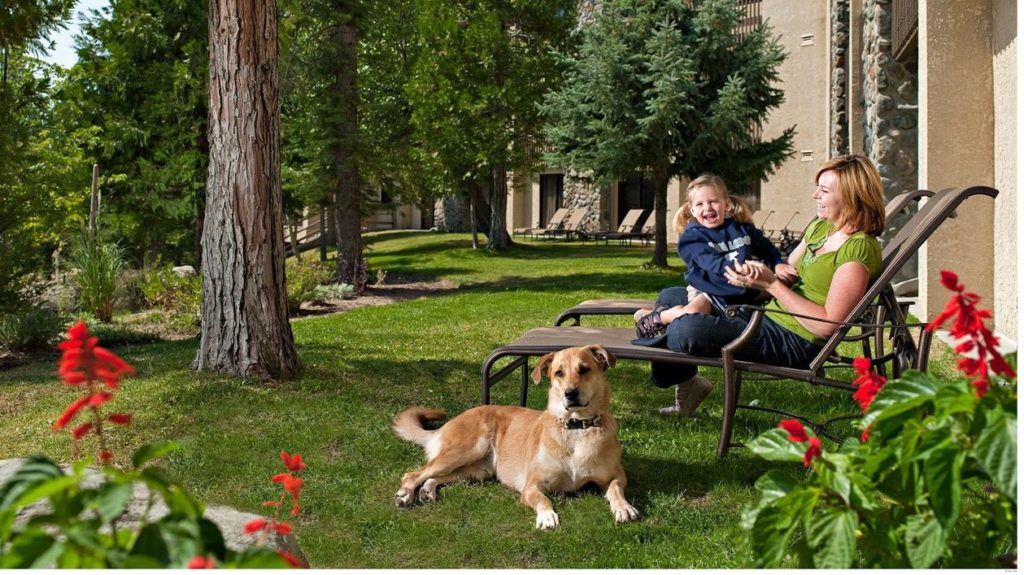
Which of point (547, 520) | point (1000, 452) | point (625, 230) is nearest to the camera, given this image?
point (1000, 452)

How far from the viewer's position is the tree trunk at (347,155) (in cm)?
1866

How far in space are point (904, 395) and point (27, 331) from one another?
1137cm

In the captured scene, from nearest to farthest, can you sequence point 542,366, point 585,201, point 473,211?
point 542,366, point 473,211, point 585,201

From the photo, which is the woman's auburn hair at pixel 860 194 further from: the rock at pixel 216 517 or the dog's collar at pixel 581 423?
the rock at pixel 216 517

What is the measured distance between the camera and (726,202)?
19.6 feet

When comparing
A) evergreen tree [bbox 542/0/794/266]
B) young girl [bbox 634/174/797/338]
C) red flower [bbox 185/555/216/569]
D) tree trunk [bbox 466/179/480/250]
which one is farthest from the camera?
tree trunk [bbox 466/179/480/250]

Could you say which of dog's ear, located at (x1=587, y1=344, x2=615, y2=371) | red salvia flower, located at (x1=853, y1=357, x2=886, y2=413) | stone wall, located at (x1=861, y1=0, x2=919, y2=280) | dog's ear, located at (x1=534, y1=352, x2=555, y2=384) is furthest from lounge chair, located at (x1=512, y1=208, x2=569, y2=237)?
red salvia flower, located at (x1=853, y1=357, x2=886, y2=413)

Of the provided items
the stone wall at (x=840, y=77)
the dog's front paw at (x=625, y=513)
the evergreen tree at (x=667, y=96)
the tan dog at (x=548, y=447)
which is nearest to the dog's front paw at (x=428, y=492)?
the tan dog at (x=548, y=447)

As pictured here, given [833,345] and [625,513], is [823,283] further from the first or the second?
[625,513]

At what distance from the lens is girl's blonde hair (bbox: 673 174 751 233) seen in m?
5.87

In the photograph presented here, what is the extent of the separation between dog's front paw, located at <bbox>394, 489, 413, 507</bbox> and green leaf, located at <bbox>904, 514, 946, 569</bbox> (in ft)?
11.3

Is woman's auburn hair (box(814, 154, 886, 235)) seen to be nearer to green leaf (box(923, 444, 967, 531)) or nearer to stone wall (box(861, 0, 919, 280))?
green leaf (box(923, 444, 967, 531))

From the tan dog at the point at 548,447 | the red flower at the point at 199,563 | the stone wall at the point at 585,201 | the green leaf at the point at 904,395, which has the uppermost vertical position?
the stone wall at the point at 585,201

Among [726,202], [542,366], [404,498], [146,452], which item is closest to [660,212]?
[726,202]
